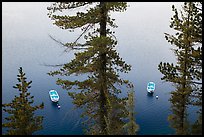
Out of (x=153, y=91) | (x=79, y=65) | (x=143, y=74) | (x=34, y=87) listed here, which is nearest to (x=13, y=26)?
(x=34, y=87)

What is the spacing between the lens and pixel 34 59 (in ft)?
145

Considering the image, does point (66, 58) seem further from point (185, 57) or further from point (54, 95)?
point (185, 57)

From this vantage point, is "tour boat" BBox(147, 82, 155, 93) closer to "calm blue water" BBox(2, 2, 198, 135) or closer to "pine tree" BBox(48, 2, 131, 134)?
"calm blue water" BBox(2, 2, 198, 135)

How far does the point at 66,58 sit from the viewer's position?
4341 centimetres

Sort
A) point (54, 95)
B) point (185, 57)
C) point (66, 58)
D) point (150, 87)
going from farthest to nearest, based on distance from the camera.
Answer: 1. point (66, 58)
2. point (150, 87)
3. point (54, 95)
4. point (185, 57)

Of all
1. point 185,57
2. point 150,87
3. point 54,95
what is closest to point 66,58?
point 54,95

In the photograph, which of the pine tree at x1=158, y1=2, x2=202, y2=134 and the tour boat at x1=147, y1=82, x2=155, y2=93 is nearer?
the pine tree at x1=158, y1=2, x2=202, y2=134

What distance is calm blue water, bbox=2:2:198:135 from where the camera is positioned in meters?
30.8

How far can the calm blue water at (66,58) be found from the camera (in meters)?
30.8

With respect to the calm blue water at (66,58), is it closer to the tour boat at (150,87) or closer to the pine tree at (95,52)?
the tour boat at (150,87)

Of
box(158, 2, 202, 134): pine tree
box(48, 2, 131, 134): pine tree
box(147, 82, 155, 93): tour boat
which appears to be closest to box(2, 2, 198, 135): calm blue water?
box(147, 82, 155, 93): tour boat

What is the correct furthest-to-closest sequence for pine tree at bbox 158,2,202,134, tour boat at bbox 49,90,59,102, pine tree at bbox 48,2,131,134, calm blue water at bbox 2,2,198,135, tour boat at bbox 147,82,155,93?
tour boat at bbox 147,82,155,93 < tour boat at bbox 49,90,59,102 < calm blue water at bbox 2,2,198,135 < pine tree at bbox 158,2,202,134 < pine tree at bbox 48,2,131,134

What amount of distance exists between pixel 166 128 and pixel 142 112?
143 inches

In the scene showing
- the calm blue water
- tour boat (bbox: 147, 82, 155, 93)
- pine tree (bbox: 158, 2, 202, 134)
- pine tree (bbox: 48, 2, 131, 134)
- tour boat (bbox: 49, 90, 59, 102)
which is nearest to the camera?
pine tree (bbox: 48, 2, 131, 134)
